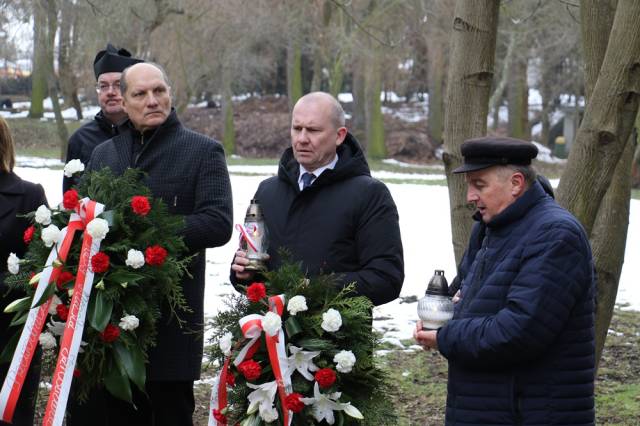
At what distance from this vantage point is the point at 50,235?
4.37 meters

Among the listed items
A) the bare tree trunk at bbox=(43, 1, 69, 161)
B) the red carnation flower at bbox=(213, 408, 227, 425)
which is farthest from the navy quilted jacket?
the bare tree trunk at bbox=(43, 1, 69, 161)

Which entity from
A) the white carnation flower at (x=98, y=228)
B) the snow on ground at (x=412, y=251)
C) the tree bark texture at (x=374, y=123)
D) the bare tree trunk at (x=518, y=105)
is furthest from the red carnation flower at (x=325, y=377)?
the bare tree trunk at (x=518, y=105)

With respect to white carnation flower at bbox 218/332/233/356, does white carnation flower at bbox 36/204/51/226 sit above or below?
above

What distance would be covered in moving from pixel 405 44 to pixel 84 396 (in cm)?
3526

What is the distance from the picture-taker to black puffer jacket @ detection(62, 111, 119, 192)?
5871mm

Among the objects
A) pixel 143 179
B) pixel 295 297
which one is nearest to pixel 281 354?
pixel 295 297

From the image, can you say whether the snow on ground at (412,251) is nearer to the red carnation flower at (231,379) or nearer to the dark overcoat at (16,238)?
the dark overcoat at (16,238)

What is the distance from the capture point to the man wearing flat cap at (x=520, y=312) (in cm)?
349

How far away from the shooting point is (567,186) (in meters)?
5.47

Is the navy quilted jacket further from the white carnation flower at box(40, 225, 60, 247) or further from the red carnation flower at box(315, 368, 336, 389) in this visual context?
the white carnation flower at box(40, 225, 60, 247)

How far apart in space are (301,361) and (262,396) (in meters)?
0.19

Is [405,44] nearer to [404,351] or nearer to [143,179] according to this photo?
[404,351]

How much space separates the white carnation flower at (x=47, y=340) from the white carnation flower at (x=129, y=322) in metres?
0.33

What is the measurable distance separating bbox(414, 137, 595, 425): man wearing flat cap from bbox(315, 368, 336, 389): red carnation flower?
0.40 metres
